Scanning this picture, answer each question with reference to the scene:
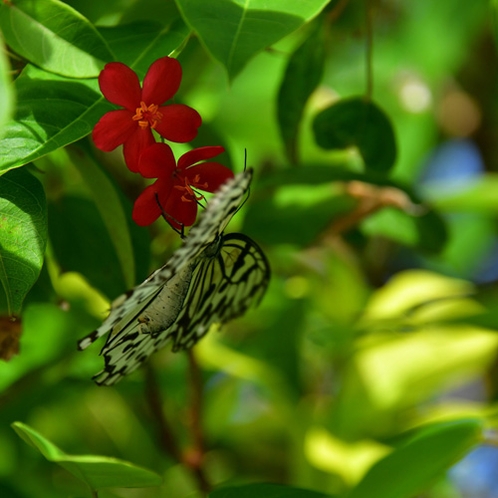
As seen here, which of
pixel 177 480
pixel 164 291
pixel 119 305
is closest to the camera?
pixel 119 305

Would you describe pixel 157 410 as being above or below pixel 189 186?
below

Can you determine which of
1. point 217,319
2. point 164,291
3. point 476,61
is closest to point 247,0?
point 164,291

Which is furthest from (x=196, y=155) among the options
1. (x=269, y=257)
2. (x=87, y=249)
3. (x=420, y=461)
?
(x=269, y=257)

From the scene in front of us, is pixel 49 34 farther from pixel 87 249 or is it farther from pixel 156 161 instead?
pixel 87 249

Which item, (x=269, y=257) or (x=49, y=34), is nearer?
(x=49, y=34)

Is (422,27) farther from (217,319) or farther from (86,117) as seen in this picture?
(86,117)

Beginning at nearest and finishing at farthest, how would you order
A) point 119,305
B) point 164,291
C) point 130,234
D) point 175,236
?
1. point 119,305
2. point 164,291
3. point 130,234
4. point 175,236

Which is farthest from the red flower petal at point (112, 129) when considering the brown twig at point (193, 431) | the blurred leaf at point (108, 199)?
the brown twig at point (193, 431)
